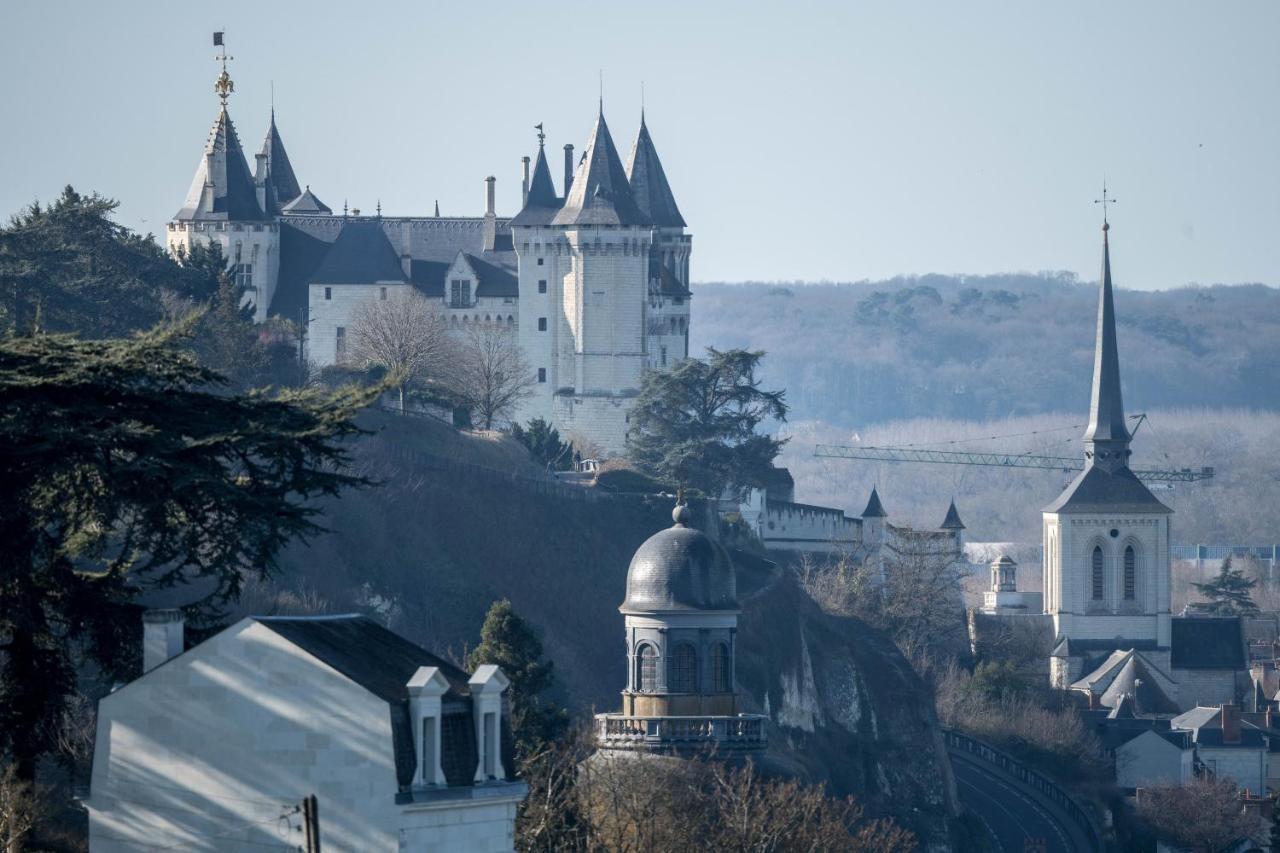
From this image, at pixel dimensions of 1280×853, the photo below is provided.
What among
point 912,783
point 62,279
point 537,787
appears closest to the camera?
point 537,787

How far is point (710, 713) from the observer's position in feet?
157

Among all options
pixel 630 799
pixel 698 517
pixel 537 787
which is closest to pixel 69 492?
pixel 537 787

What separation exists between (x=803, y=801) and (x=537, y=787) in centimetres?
1054

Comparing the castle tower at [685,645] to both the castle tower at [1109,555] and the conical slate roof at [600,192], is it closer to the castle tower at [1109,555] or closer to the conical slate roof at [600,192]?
the conical slate roof at [600,192]

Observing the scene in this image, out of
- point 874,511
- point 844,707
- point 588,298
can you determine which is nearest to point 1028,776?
point 844,707

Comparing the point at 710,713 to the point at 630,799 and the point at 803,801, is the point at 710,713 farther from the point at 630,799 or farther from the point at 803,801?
the point at 630,799

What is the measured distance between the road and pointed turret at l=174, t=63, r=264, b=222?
28.5m

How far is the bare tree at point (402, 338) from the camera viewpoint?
90.3 meters

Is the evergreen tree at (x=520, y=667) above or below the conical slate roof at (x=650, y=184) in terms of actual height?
below

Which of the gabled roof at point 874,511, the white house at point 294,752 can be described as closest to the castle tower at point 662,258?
the gabled roof at point 874,511

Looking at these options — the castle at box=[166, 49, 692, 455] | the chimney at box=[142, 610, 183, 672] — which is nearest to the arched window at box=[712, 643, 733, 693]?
the chimney at box=[142, 610, 183, 672]

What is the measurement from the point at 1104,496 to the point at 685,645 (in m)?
89.1

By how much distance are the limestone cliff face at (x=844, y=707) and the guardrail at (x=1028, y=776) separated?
5.85 meters

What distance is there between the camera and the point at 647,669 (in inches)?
1884
